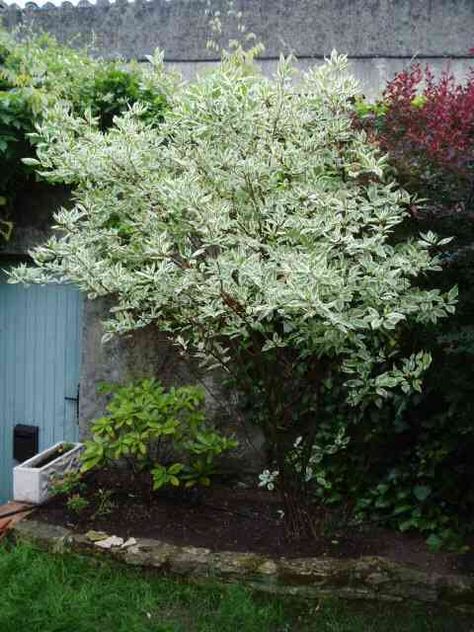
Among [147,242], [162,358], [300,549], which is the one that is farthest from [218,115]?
[300,549]

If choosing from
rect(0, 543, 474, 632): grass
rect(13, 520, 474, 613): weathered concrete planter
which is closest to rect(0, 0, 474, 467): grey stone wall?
rect(13, 520, 474, 613): weathered concrete planter

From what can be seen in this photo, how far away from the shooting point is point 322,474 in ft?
15.5

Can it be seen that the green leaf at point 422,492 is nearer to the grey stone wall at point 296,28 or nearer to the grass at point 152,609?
the grass at point 152,609

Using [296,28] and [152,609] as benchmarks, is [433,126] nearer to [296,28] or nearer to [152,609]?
[152,609]

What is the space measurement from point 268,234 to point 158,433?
1.64 meters

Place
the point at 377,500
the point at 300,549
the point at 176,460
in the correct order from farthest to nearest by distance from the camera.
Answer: the point at 176,460
the point at 377,500
the point at 300,549

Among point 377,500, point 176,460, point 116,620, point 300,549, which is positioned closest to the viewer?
point 116,620

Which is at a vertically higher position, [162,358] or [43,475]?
[162,358]

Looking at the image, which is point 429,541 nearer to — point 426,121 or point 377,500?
point 377,500

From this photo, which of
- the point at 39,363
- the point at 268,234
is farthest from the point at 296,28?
the point at 268,234

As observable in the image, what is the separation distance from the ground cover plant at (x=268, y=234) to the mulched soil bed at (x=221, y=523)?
0.71ft

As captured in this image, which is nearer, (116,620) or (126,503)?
(116,620)

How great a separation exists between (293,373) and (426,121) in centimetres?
163

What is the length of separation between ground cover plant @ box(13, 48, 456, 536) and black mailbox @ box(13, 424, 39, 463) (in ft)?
6.30
